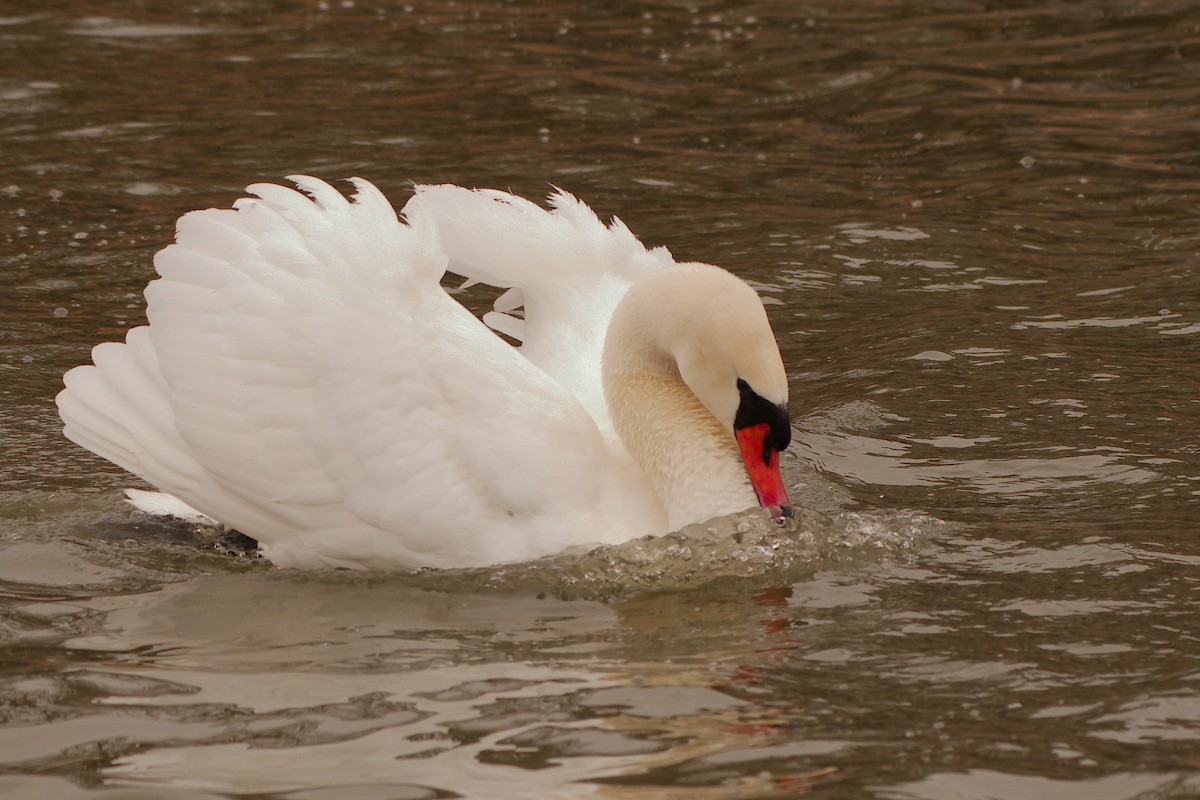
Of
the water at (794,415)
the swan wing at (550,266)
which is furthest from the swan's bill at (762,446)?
the swan wing at (550,266)

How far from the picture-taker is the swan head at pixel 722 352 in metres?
5.98

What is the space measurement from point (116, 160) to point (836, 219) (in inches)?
161

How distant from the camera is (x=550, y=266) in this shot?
6.76 meters

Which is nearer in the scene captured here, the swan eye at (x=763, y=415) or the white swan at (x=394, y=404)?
the white swan at (x=394, y=404)

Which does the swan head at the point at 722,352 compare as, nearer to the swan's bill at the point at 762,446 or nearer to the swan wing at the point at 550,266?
the swan's bill at the point at 762,446

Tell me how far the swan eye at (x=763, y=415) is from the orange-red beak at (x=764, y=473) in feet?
0.10

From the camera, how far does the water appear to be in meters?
4.68

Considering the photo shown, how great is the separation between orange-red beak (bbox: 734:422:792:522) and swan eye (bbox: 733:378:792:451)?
0.10ft

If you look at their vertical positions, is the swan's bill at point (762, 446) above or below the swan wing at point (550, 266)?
below

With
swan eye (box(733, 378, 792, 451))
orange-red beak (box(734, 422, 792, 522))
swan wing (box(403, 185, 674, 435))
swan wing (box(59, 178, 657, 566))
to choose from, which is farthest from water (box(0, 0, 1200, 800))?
swan wing (box(403, 185, 674, 435))

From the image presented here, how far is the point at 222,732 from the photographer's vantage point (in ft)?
15.6

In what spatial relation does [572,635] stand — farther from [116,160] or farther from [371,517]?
[116,160]

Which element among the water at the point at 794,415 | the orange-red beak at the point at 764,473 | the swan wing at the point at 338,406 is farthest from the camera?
the orange-red beak at the point at 764,473

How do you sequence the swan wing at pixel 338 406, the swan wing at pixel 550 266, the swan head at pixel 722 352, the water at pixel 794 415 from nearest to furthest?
the water at pixel 794 415
the swan wing at pixel 338 406
the swan head at pixel 722 352
the swan wing at pixel 550 266
